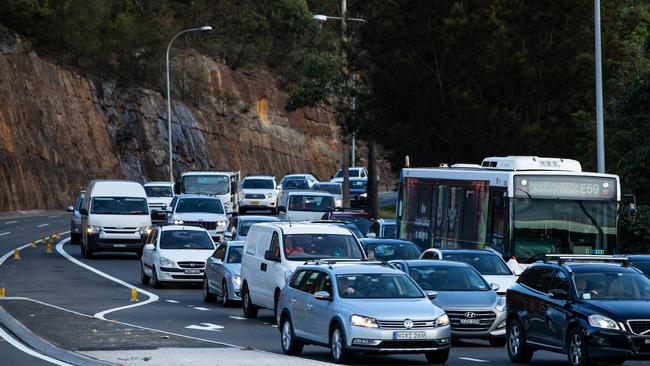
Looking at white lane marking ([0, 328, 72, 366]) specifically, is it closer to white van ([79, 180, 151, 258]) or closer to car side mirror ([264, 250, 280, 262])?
car side mirror ([264, 250, 280, 262])

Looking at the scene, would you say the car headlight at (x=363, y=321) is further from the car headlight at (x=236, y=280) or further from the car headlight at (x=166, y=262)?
the car headlight at (x=166, y=262)

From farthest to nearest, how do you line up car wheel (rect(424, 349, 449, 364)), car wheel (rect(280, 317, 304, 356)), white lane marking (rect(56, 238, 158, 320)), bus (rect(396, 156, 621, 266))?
white lane marking (rect(56, 238, 158, 320)) → bus (rect(396, 156, 621, 266)) → car wheel (rect(280, 317, 304, 356)) → car wheel (rect(424, 349, 449, 364))

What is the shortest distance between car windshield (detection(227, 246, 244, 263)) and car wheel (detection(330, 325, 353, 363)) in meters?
10.4

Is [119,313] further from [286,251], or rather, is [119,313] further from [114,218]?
[114,218]

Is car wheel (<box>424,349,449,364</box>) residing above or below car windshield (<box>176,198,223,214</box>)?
below

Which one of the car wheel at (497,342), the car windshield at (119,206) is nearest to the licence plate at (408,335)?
the car wheel at (497,342)

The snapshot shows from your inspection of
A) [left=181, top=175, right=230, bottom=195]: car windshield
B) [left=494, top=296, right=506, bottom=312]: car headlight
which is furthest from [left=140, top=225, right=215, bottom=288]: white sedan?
[left=181, top=175, right=230, bottom=195]: car windshield

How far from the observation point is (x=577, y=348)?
18047 millimetres

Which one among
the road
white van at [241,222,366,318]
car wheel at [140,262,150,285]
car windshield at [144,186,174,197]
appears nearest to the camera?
the road

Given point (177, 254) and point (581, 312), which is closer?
point (581, 312)

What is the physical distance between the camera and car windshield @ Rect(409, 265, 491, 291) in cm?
2261

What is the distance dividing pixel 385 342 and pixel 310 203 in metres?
31.8

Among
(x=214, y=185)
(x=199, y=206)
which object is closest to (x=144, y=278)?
(x=199, y=206)

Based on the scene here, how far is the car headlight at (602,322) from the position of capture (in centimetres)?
1769
